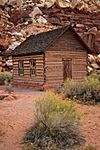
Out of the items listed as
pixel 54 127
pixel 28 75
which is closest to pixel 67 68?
pixel 28 75

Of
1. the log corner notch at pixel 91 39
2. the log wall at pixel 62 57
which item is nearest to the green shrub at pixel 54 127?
the log wall at pixel 62 57

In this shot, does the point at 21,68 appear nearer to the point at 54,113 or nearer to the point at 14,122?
the point at 14,122

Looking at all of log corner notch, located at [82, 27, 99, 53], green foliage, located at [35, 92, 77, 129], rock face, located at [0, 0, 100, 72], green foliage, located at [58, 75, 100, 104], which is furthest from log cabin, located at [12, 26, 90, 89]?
log corner notch, located at [82, 27, 99, 53]

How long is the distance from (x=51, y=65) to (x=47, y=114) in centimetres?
1300

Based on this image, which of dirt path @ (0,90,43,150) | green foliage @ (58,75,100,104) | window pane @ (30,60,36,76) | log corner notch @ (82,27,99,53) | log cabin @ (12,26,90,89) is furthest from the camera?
log corner notch @ (82,27,99,53)

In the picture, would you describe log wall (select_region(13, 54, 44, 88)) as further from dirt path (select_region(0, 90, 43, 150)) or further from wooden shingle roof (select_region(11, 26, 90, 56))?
dirt path (select_region(0, 90, 43, 150))

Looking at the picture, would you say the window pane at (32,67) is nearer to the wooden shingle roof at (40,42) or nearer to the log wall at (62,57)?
the wooden shingle roof at (40,42)

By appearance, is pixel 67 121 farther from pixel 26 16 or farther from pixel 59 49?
pixel 26 16

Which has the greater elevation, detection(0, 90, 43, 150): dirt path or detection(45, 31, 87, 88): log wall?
detection(45, 31, 87, 88): log wall

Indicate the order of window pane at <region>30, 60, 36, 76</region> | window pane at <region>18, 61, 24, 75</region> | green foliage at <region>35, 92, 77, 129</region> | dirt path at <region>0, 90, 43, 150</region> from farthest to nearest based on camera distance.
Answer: window pane at <region>18, 61, 24, 75</region> → window pane at <region>30, 60, 36, 76</region> → green foliage at <region>35, 92, 77, 129</region> → dirt path at <region>0, 90, 43, 150</region>

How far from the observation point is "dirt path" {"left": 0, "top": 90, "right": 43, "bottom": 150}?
30.9 feet

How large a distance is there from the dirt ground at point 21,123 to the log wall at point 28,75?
846cm

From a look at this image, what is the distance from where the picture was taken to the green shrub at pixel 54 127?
30.2 ft

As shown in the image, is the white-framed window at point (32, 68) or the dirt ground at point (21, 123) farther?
the white-framed window at point (32, 68)
